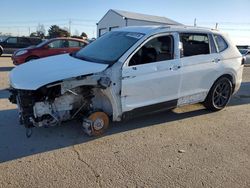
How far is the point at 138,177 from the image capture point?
3559 millimetres

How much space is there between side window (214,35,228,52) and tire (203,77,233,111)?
0.67m

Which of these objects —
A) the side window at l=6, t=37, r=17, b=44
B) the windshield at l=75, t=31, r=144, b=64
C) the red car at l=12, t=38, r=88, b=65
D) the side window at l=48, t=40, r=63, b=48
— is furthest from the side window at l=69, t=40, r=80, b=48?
the side window at l=6, t=37, r=17, b=44

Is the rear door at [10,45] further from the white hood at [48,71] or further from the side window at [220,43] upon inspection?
the side window at [220,43]

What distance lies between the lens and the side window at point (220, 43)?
6.19 meters

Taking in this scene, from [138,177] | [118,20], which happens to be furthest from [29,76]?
[118,20]

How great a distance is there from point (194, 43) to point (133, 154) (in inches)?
111

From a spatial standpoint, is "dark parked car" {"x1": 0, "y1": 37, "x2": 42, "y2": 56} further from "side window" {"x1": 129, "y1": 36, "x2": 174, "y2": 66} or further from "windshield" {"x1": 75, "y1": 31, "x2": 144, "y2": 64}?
"side window" {"x1": 129, "y1": 36, "x2": 174, "y2": 66}

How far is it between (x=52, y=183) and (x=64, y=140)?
131 centimetres

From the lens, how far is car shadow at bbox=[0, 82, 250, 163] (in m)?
4.21

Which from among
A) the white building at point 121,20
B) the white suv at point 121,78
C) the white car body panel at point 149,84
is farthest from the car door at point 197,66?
the white building at point 121,20

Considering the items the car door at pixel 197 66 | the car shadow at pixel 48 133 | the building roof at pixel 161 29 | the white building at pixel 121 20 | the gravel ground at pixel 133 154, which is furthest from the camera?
the white building at pixel 121 20

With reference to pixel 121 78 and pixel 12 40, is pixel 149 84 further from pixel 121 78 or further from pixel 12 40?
pixel 12 40

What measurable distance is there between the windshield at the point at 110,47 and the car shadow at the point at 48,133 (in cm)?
129

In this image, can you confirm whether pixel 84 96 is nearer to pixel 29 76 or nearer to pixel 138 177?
pixel 29 76
